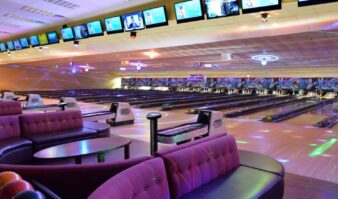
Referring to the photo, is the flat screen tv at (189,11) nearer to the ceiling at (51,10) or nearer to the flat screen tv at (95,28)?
the ceiling at (51,10)

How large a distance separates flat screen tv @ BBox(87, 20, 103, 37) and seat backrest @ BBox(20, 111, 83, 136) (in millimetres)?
2860

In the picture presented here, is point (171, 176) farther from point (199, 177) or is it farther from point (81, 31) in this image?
point (81, 31)

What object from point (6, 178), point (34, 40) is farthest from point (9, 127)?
point (34, 40)

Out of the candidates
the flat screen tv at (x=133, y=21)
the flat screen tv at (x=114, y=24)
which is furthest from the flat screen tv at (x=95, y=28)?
the flat screen tv at (x=133, y=21)

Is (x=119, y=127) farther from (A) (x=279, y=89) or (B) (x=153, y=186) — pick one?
(A) (x=279, y=89)

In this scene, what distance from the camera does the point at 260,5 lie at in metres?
4.26

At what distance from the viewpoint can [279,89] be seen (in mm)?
19609

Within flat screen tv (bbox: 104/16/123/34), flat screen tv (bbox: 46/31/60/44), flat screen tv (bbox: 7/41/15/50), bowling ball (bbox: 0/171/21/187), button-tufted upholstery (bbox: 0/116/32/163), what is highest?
flat screen tv (bbox: 7/41/15/50)

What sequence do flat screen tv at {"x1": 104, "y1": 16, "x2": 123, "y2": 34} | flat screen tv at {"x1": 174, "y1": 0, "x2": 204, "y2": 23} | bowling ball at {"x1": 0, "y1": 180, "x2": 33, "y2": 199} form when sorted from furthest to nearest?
flat screen tv at {"x1": 104, "y1": 16, "x2": 123, "y2": 34}, flat screen tv at {"x1": 174, "y1": 0, "x2": 204, "y2": 23}, bowling ball at {"x1": 0, "y1": 180, "x2": 33, "y2": 199}

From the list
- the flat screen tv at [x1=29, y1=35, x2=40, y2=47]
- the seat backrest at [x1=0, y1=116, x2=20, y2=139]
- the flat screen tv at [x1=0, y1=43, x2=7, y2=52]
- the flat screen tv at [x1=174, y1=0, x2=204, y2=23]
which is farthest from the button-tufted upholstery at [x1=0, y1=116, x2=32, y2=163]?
the flat screen tv at [x1=0, y1=43, x2=7, y2=52]

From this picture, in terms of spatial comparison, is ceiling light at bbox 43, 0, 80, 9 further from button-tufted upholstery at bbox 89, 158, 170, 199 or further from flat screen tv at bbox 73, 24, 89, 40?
button-tufted upholstery at bbox 89, 158, 170, 199

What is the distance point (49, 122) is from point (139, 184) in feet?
11.5

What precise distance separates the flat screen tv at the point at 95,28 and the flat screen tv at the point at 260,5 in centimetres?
398

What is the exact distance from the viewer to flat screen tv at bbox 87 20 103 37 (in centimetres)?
703
